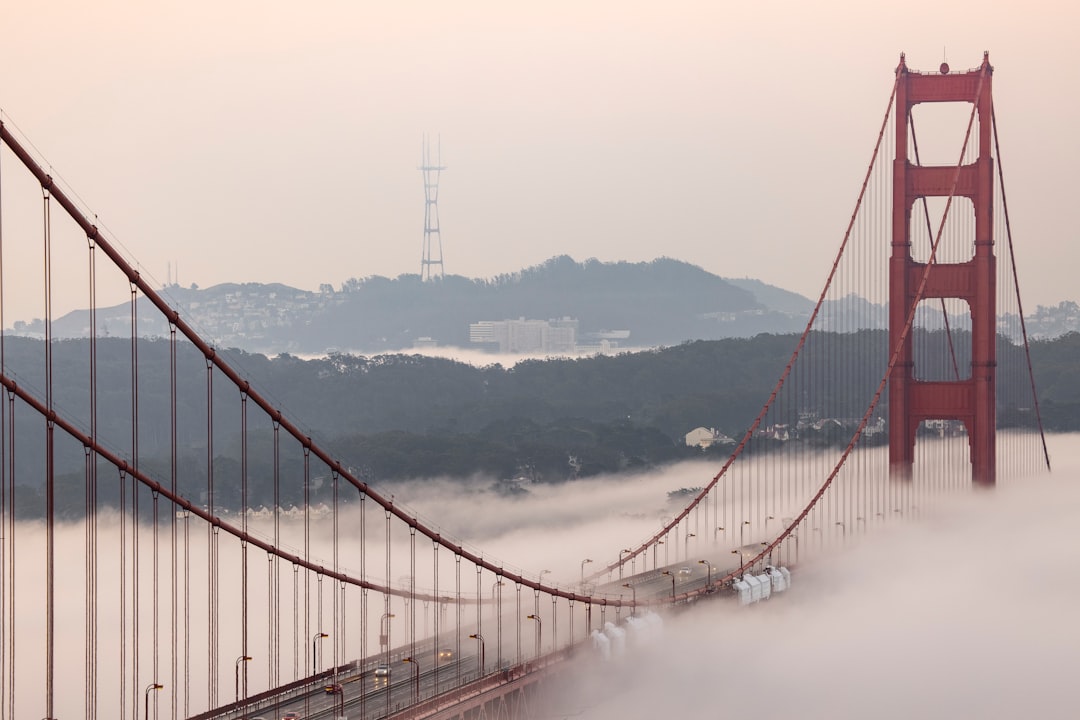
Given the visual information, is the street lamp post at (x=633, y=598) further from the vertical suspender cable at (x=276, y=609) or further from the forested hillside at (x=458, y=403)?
the forested hillside at (x=458, y=403)

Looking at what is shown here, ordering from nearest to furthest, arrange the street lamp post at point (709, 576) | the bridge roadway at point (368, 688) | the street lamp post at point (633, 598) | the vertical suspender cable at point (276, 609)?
the bridge roadway at point (368, 688), the vertical suspender cable at point (276, 609), the street lamp post at point (633, 598), the street lamp post at point (709, 576)

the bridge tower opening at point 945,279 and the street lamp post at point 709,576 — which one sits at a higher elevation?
the bridge tower opening at point 945,279

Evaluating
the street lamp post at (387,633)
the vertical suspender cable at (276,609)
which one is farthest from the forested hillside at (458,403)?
the street lamp post at (387,633)

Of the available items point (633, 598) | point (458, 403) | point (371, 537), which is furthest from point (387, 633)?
point (458, 403)

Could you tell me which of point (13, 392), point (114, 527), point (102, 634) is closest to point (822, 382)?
point (114, 527)

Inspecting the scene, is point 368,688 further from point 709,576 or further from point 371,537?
point 371,537
